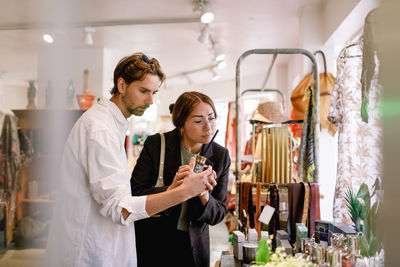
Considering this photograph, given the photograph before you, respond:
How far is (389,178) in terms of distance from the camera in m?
0.58

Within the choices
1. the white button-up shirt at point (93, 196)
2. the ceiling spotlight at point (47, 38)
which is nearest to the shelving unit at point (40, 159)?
the ceiling spotlight at point (47, 38)

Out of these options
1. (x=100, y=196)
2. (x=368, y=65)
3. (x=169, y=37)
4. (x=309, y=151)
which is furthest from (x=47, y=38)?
(x=169, y=37)

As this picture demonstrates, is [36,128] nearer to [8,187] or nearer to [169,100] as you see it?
[8,187]

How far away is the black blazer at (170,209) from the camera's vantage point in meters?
1.65

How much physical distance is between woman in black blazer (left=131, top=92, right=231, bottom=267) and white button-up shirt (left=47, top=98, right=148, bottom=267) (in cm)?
40

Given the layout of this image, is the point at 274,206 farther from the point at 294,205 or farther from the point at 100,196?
the point at 100,196

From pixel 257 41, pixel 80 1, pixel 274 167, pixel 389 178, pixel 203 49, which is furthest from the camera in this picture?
pixel 203 49

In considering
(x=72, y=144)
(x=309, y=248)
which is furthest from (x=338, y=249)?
(x=72, y=144)

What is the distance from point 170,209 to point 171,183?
0.13 metres

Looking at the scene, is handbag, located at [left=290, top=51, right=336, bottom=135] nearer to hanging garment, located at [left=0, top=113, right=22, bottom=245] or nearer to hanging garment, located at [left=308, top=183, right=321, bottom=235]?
hanging garment, located at [left=308, top=183, right=321, bottom=235]

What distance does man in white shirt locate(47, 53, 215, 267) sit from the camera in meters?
1.16

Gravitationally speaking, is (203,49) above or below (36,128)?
above

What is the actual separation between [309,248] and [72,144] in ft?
3.27

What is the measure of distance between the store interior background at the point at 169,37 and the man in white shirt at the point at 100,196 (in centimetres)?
24
